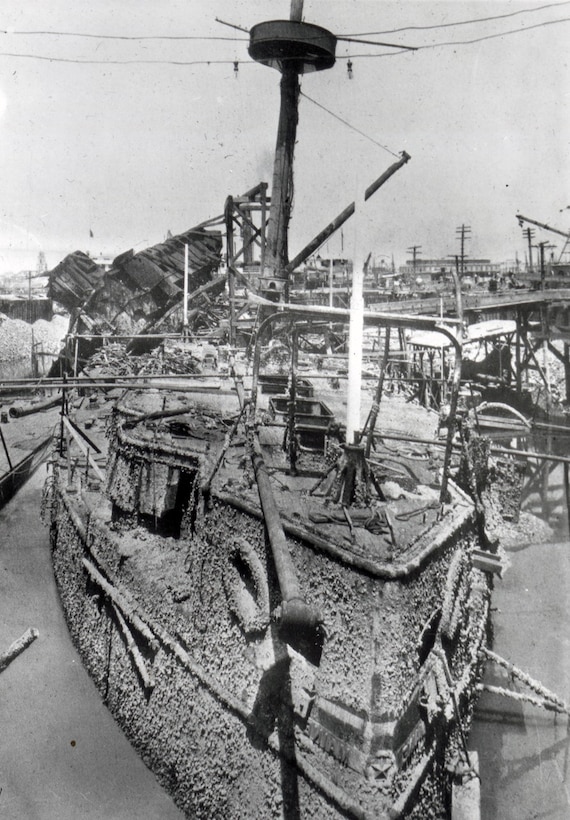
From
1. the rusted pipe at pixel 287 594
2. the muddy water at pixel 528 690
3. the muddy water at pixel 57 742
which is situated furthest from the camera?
the muddy water at pixel 57 742

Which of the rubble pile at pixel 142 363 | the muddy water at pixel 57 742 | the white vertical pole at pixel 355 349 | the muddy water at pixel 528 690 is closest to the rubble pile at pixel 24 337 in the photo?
the rubble pile at pixel 142 363

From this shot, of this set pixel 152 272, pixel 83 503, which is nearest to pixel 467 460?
pixel 83 503

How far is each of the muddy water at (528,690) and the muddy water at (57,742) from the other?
4.29 m

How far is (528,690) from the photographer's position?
8805mm

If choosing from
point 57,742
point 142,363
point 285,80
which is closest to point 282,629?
point 57,742

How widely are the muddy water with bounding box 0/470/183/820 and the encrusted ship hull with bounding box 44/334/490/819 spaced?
0.35m

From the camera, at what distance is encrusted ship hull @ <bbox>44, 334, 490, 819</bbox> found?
4949 mm

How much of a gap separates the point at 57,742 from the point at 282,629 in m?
6.93

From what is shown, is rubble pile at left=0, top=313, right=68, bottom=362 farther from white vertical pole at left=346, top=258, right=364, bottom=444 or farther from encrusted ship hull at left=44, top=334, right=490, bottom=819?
white vertical pole at left=346, top=258, right=364, bottom=444

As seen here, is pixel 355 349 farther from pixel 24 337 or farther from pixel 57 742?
pixel 24 337

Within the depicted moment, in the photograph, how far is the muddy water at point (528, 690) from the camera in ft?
23.2

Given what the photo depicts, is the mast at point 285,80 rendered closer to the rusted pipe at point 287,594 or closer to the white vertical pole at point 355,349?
the white vertical pole at point 355,349

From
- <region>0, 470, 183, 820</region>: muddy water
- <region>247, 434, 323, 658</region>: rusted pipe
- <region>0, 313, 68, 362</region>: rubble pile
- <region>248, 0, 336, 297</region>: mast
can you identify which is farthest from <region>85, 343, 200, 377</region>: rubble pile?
<region>0, 313, 68, 362</region>: rubble pile

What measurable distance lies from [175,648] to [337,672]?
290cm
